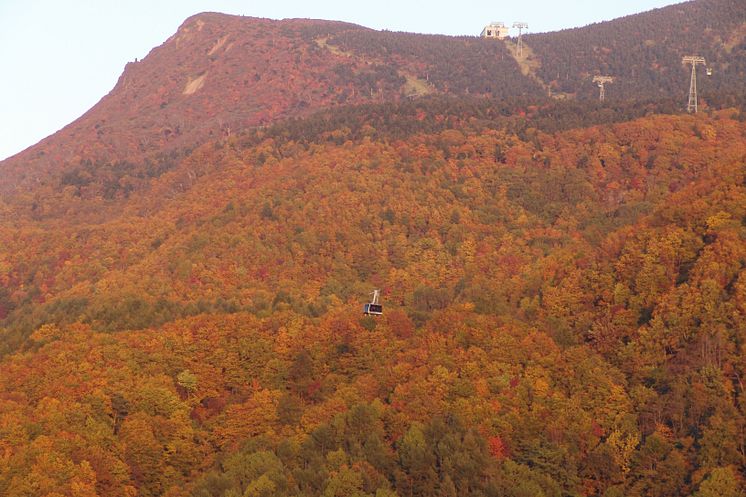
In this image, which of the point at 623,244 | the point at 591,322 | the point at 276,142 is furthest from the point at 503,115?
the point at 591,322

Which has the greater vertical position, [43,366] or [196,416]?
[43,366]

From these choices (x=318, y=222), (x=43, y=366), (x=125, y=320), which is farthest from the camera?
(x=318, y=222)

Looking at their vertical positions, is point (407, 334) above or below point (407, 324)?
below

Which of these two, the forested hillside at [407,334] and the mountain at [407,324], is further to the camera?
the mountain at [407,324]

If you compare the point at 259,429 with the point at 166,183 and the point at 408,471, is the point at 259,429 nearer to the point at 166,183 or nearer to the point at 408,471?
the point at 408,471

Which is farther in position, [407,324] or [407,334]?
[407,324]

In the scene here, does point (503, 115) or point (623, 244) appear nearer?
point (623, 244)

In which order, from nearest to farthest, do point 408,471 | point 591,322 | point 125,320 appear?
point 408,471
point 591,322
point 125,320

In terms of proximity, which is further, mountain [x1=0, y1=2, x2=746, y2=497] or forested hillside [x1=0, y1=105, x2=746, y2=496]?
mountain [x1=0, y1=2, x2=746, y2=497]
